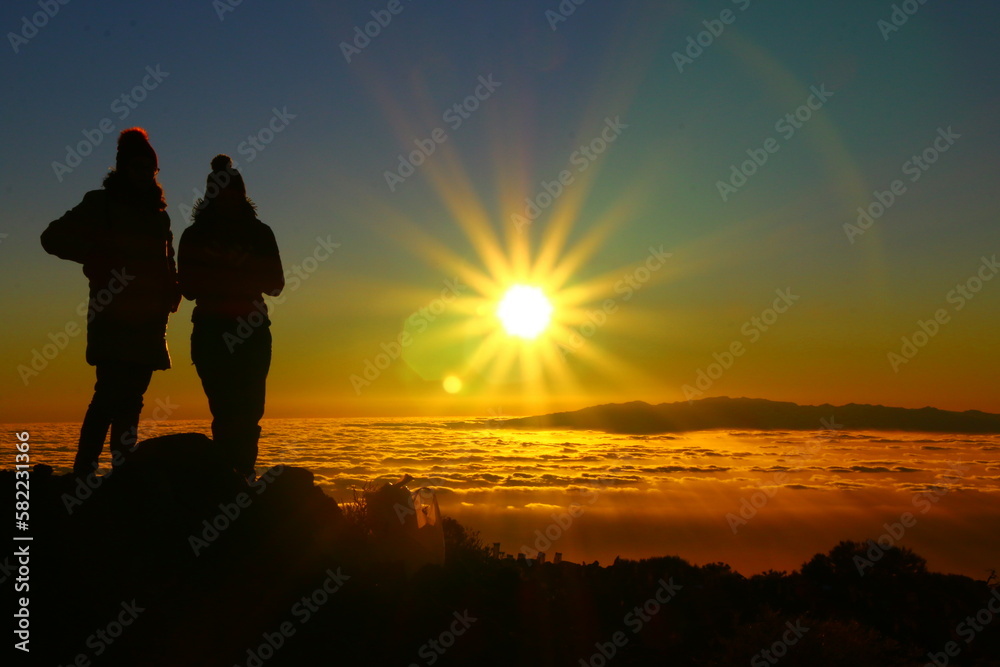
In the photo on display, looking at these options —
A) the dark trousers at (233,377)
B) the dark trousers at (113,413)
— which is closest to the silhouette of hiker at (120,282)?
the dark trousers at (113,413)

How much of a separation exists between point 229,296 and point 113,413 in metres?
1.36

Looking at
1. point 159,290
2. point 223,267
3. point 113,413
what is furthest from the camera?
point 223,267

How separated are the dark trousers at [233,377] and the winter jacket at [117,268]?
15.4 inches

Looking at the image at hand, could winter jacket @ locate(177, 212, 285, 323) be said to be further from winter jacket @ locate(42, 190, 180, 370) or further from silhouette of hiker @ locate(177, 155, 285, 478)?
winter jacket @ locate(42, 190, 180, 370)

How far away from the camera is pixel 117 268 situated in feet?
19.4

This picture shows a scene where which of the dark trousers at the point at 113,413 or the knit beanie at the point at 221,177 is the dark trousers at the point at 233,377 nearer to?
the dark trousers at the point at 113,413

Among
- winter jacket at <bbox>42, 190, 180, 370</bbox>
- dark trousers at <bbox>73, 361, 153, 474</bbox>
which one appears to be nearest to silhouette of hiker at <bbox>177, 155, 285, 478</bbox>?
winter jacket at <bbox>42, 190, 180, 370</bbox>

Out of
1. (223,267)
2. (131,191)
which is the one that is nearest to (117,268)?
(131,191)

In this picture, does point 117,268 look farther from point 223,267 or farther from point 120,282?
point 223,267

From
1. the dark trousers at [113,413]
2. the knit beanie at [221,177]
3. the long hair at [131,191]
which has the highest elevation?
the knit beanie at [221,177]

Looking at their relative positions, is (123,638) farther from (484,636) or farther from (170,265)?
(170,265)

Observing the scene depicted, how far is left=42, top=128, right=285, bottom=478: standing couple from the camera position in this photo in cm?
584

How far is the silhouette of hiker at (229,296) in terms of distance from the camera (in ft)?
20.4

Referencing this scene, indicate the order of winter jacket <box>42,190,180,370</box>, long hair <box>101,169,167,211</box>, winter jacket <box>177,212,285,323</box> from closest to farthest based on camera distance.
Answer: winter jacket <box>42,190,180,370</box>
long hair <box>101,169,167,211</box>
winter jacket <box>177,212,285,323</box>
